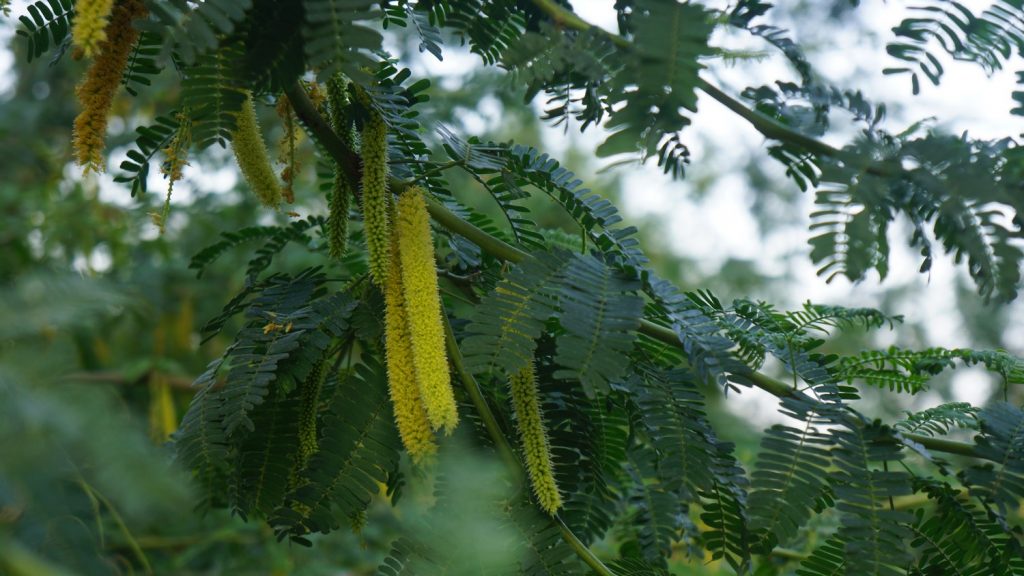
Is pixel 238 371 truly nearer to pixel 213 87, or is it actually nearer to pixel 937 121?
pixel 213 87

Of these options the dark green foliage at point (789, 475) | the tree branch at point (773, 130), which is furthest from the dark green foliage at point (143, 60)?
the dark green foliage at point (789, 475)

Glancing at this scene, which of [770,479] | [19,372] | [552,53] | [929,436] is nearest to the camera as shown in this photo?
[19,372]

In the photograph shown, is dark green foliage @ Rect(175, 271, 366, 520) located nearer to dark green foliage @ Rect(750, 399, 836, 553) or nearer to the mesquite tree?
the mesquite tree

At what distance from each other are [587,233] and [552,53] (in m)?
0.39

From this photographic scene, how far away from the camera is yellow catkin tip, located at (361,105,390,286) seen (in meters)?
1.07

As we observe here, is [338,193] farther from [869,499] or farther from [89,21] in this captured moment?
[869,499]

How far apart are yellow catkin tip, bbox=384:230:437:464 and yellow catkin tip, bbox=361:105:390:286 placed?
0.05 m

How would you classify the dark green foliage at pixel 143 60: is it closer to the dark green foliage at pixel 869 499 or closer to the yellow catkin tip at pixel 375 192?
the yellow catkin tip at pixel 375 192

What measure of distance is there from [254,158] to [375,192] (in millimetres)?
204

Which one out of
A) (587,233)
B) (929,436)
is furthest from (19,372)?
(929,436)

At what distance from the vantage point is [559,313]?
107 centimetres

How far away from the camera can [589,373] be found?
0.93 metres

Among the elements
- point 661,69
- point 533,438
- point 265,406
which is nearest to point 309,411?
point 265,406

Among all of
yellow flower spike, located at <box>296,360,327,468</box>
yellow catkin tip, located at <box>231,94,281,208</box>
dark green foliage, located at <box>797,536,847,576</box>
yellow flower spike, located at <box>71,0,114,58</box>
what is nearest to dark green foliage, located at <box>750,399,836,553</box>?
dark green foliage, located at <box>797,536,847,576</box>
